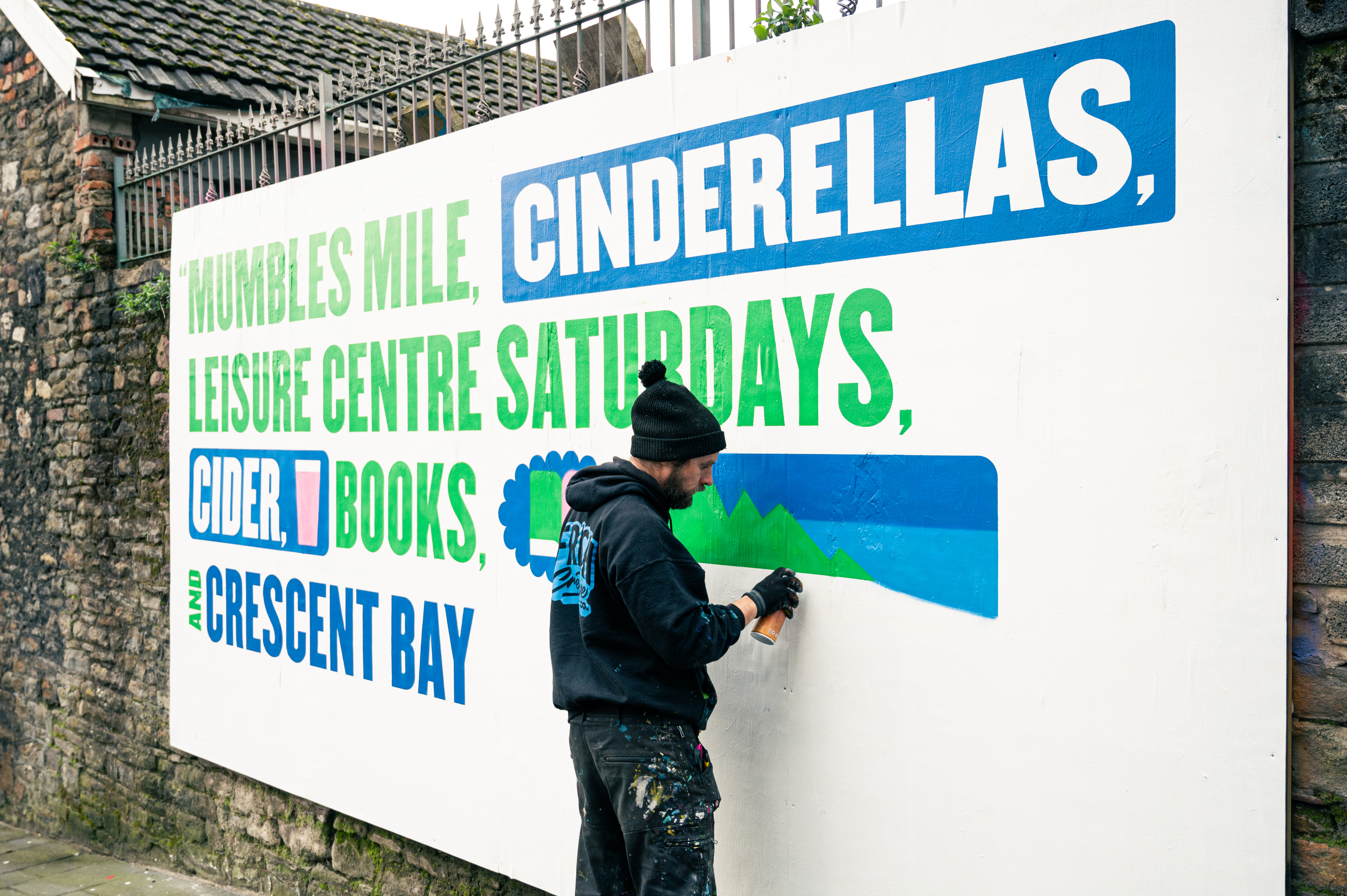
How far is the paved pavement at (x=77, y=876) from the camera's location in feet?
18.4

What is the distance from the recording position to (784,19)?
131 inches

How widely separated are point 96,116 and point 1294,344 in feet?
22.0

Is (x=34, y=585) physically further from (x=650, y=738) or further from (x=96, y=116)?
(x=650, y=738)

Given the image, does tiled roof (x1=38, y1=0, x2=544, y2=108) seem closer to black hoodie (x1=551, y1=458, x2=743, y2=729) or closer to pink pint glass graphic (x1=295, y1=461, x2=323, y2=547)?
pink pint glass graphic (x1=295, y1=461, x2=323, y2=547)

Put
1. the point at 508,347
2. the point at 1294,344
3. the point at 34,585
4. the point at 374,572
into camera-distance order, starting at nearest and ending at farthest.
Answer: the point at 1294,344
the point at 508,347
the point at 374,572
the point at 34,585

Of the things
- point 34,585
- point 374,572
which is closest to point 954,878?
point 374,572

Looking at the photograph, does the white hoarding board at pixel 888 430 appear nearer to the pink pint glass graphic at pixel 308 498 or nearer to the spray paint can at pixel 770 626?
the spray paint can at pixel 770 626

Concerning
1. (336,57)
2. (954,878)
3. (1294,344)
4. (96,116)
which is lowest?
(954,878)

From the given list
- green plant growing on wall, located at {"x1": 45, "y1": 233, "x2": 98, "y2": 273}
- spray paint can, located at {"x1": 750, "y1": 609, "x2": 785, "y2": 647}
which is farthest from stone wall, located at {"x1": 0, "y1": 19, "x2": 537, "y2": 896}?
spray paint can, located at {"x1": 750, "y1": 609, "x2": 785, "y2": 647}

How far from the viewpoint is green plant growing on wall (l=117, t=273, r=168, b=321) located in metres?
5.96

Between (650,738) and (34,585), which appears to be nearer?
(650,738)

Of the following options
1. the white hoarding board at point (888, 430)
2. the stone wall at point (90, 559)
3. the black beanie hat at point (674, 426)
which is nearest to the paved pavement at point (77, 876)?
the stone wall at point (90, 559)

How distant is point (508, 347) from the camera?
3.98m

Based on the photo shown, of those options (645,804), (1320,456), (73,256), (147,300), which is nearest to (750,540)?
(645,804)
